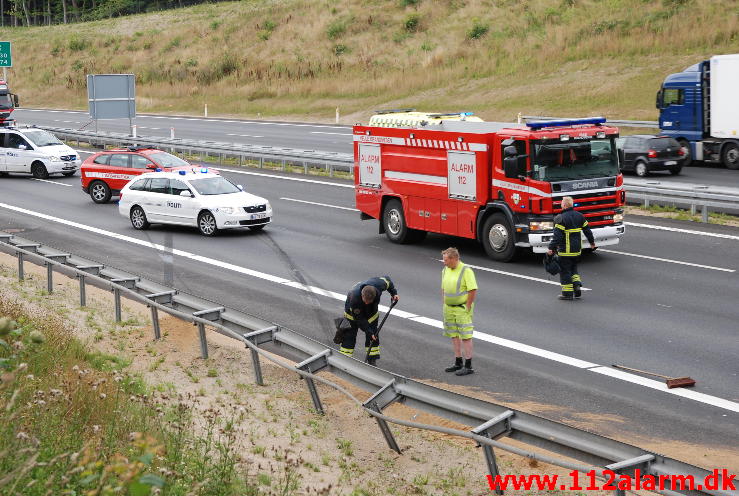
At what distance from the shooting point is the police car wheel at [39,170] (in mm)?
36500

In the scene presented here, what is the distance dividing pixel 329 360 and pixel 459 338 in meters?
2.53

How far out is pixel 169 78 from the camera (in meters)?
80.4

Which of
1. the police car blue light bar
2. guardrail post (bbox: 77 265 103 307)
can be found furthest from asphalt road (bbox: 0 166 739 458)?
the police car blue light bar

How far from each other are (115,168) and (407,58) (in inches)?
1527

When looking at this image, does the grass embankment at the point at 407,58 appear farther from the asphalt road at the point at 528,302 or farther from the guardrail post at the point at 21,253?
the guardrail post at the point at 21,253

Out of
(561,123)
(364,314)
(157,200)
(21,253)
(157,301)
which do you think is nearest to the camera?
(364,314)

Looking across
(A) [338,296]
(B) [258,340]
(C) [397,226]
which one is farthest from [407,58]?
(B) [258,340]

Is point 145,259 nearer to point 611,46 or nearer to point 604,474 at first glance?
point 604,474

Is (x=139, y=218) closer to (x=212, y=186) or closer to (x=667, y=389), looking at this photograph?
(x=212, y=186)

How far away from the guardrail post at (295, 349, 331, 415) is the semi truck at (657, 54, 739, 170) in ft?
82.8

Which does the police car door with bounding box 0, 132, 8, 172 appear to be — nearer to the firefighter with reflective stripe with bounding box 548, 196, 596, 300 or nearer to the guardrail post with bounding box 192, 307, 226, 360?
the firefighter with reflective stripe with bounding box 548, 196, 596, 300

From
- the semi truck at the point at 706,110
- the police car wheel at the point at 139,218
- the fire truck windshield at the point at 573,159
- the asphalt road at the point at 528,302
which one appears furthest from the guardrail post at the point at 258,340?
the semi truck at the point at 706,110

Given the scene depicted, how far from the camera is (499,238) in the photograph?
2009 cm

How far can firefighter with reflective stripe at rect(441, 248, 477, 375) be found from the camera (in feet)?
42.5
